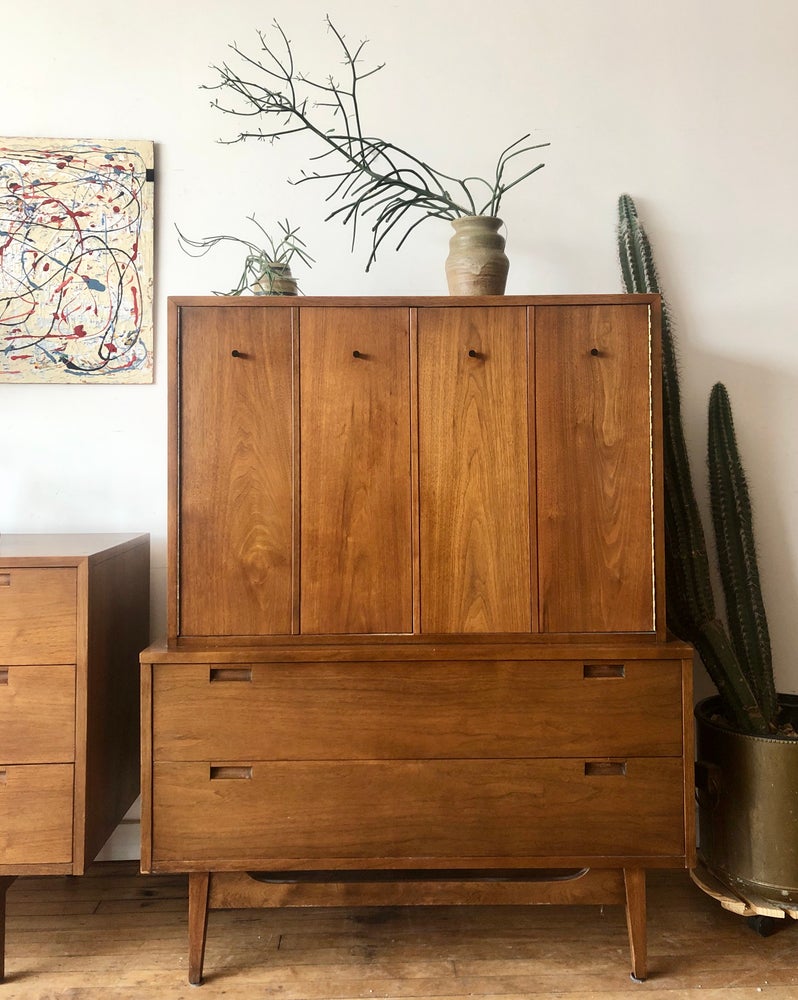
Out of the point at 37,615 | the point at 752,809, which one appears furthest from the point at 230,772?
the point at 752,809

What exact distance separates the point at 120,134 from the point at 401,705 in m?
1.81

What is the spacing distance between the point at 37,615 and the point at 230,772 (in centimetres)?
54

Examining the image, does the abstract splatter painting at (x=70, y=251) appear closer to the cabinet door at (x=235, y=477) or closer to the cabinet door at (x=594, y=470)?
the cabinet door at (x=235, y=477)

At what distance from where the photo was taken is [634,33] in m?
2.00

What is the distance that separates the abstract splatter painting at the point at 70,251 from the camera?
6.42 feet

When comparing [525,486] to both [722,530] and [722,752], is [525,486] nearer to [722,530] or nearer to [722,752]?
[722,530]

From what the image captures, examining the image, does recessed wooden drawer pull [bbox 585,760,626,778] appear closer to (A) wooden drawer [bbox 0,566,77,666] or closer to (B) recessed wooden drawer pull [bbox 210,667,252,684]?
(B) recessed wooden drawer pull [bbox 210,667,252,684]

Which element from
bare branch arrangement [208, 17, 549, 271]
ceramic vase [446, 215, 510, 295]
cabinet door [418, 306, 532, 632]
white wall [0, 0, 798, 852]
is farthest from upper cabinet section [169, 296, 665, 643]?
bare branch arrangement [208, 17, 549, 271]

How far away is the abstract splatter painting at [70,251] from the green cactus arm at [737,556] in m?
1.67

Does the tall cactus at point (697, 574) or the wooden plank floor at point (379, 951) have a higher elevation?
the tall cactus at point (697, 574)

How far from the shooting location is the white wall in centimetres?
198

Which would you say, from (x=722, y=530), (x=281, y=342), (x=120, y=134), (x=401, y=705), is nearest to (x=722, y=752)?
(x=722, y=530)

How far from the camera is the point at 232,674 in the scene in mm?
1494

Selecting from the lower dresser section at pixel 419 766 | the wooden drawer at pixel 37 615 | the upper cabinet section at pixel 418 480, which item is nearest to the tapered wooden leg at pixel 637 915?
the lower dresser section at pixel 419 766
